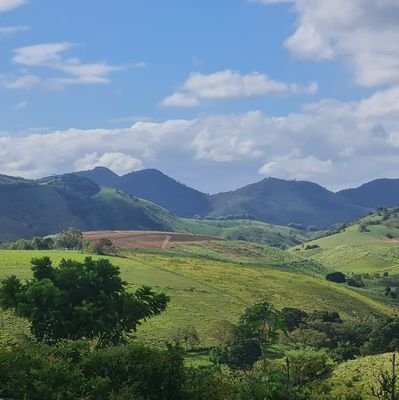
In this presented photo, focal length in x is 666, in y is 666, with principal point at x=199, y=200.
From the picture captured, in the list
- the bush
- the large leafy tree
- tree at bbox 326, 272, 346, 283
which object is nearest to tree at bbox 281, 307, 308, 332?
the large leafy tree

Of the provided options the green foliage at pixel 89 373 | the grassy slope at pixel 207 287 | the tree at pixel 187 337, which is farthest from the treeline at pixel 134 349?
the grassy slope at pixel 207 287

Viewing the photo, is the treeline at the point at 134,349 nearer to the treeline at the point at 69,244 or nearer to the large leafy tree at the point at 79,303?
the large leafy tree at the point at 79,303

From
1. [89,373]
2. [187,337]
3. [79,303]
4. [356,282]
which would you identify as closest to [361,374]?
[79,303]

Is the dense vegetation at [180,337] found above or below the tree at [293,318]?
above

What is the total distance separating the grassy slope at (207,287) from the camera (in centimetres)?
10233

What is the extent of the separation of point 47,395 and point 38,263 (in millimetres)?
36697

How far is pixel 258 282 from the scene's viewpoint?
470 feet

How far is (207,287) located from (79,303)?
68516 mm

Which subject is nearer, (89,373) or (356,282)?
(89,373)

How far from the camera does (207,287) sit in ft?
419

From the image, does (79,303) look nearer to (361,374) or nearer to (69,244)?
(361,374)

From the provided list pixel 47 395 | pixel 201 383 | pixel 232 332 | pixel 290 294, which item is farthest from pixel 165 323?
pixel 47 395

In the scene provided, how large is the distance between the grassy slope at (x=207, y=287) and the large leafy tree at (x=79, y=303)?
2583 cm

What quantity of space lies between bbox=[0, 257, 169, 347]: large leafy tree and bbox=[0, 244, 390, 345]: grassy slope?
25.8 m
